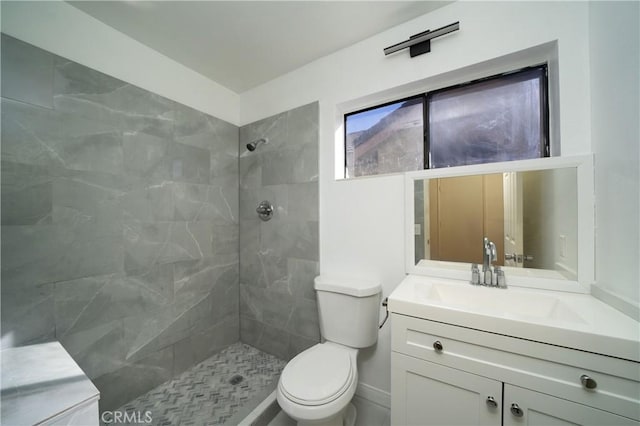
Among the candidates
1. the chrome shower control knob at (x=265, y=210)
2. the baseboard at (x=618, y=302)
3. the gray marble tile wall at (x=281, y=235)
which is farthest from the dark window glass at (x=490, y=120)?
the chrome shower control knob at (x=265, y=210)

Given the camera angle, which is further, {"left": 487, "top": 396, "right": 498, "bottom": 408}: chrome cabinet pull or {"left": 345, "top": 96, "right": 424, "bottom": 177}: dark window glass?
{"left": 345, "top": 96, "right": 424, "bottom": 177}: dark window glass

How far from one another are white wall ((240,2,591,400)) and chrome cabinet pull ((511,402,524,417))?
2.38 feet

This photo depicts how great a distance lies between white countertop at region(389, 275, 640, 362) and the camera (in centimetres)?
71

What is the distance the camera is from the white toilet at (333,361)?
1042 millimetres

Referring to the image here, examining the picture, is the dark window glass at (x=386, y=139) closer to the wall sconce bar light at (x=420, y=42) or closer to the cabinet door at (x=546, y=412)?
the wall sconce bar light at (x=420, y=42)

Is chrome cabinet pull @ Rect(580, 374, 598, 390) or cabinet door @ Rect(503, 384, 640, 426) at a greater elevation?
chrome cabinet pull @ Rect(580, 374, 598, 390)

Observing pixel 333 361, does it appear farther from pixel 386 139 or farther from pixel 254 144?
pixel 254 144

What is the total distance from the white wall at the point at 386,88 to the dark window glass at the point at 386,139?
15cm

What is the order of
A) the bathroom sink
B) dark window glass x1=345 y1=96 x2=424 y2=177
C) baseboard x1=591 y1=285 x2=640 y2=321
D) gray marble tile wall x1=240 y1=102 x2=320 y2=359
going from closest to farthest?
baseboard x1=591 y1=285 x2=640 y2=321 < the bathroom sink < dark window glass x1=345 y1=96 x2=424 y2=177 < gray marble tile wall x1=240 y1=102 x2=320 y2=359

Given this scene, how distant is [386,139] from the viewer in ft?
5.49

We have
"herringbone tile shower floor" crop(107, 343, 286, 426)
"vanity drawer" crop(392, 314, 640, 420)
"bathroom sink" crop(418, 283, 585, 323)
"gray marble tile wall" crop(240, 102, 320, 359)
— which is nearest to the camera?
"vanity drawer" crop(392, 314, 640, 420)

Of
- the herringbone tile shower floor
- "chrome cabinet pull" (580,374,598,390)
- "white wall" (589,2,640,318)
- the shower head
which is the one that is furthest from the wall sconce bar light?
the herringbone tile shower floor

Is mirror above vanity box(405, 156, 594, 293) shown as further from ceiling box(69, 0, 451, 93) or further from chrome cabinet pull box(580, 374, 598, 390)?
ceiling box(69, 0, 451, 93)

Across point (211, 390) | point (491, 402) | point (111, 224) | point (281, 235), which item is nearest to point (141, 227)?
point (111, 224)
